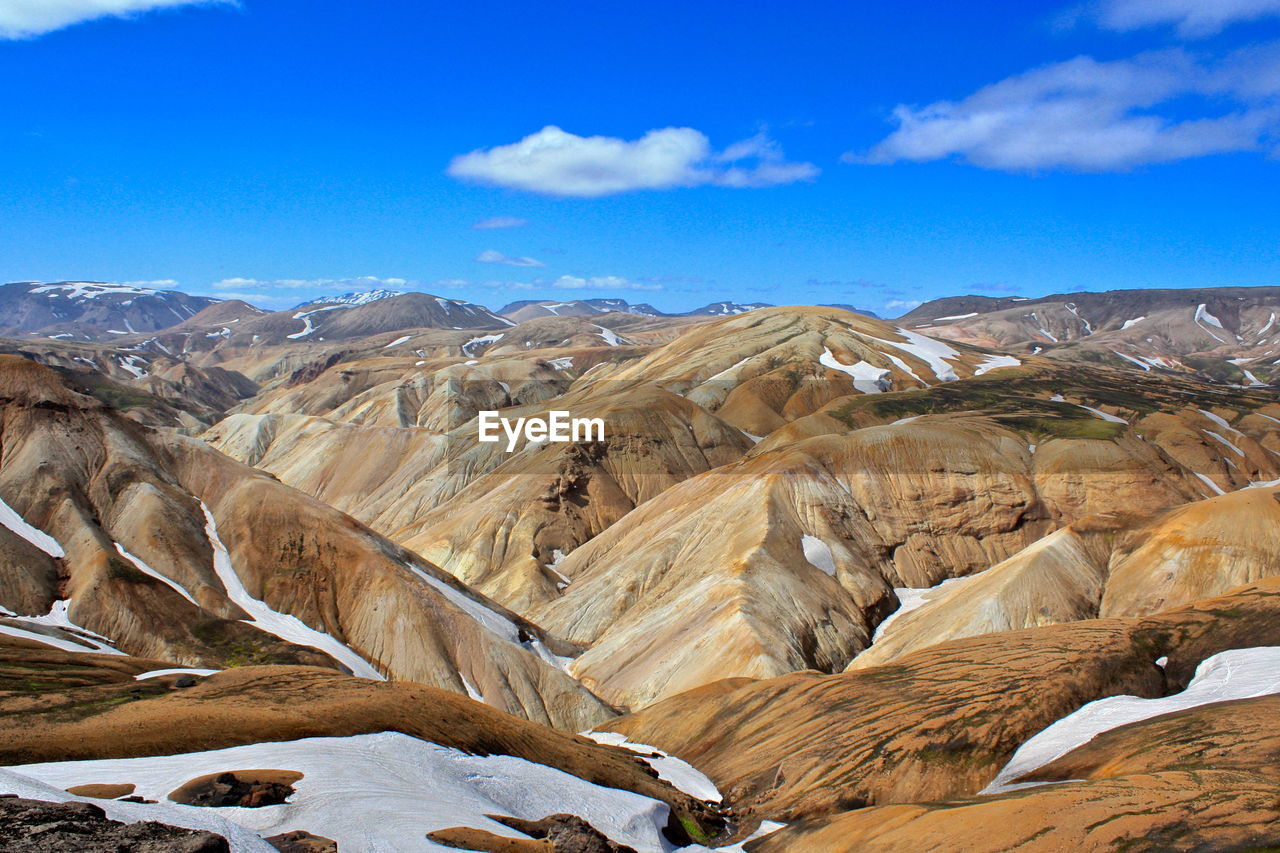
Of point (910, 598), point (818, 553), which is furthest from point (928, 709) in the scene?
point (910, 598)

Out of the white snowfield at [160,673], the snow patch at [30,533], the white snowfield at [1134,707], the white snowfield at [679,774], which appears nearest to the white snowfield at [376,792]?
the white snowfield at [679,774]

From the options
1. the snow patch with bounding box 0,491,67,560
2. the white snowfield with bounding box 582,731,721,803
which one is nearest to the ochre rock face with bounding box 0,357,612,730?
the snow patch with bounding box 0,491,67,560

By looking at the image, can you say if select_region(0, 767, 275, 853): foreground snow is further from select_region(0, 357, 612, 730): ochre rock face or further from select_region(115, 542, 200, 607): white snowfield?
select_region(115, 542, 200, 607): white snowfield

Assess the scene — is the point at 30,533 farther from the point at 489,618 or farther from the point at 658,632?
the point at 658,632

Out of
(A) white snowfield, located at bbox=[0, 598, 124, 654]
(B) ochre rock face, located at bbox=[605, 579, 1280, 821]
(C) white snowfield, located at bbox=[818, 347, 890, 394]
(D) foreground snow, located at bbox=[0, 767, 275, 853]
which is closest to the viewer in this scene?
(D) foreground snow, located at bbox=[0, 767, 275, 853]

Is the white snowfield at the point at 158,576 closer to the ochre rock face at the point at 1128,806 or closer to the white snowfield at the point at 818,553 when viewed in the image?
the ochre rock face at the point at 1128,806

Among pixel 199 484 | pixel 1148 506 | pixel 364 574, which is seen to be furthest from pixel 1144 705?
pixel 199 484
